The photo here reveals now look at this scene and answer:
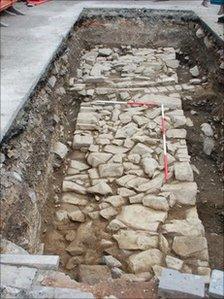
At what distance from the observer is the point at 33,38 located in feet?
25.1

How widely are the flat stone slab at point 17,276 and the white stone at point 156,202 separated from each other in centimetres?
233

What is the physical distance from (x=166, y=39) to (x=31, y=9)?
3.57 metres

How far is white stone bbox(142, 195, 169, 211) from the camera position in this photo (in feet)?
16.3

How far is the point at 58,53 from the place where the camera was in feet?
24.0

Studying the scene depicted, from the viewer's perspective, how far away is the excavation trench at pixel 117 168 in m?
4.31

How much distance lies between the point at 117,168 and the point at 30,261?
110 inches

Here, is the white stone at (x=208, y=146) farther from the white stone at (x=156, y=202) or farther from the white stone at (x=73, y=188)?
the white stone at (x=73, y=188)

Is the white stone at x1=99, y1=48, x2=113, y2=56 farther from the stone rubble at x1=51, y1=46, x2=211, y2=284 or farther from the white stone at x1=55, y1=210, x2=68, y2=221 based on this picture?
the white stone at x1=55, y1=210, x2=68, y2=221


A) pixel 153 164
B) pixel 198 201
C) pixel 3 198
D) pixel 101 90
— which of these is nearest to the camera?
pixel 3 198

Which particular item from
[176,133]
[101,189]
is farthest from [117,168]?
[176,133]

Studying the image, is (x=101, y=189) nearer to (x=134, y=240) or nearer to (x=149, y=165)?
(x=149, y=165)

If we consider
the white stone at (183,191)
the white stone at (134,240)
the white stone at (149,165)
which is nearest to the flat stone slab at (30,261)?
the white stone at (134,240)

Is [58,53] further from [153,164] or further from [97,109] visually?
[153,164]

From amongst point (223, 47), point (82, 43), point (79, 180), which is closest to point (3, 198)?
point (79, 180)
